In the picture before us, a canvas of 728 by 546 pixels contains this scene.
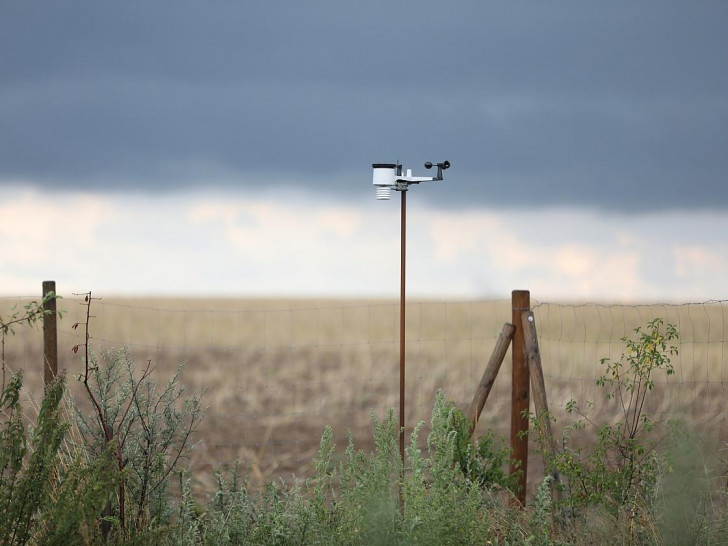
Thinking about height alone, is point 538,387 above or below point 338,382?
above

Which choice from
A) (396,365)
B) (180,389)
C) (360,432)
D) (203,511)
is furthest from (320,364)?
(180,389)

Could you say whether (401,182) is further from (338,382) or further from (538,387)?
(338,382)

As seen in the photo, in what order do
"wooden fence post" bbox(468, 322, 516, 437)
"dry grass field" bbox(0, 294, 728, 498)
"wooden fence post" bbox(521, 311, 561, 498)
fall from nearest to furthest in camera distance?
1. "wooden fence post" bbox(521, 311, 561, 498)
2. "wooden fence post" bbox(468, 322, 516, 437)
3. "dry grass field" bbox(0, 294, 728, 498)

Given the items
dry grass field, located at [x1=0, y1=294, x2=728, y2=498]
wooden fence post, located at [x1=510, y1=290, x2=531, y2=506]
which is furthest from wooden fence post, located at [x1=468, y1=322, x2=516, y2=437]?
dry grass field, located at [x1=0, y1=294, x2=728, y2=498]

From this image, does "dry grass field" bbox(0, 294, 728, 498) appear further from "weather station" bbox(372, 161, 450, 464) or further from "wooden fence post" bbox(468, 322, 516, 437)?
"weather station" bbox(372, 161, 450, 464)

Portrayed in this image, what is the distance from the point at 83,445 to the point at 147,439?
447 mm

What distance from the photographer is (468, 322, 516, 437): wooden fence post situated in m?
6.82

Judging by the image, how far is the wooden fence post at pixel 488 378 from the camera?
22.4ft

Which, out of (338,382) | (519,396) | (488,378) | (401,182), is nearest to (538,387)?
(519,396)

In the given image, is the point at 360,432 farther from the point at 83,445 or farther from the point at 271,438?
the point at 83,445

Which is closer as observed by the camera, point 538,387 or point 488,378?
point 538,387

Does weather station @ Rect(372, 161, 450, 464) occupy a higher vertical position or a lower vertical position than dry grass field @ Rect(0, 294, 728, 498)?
higher

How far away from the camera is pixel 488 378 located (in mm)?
6906

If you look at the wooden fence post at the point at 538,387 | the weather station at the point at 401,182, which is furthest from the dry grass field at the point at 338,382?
the weather station at the point at 401,182
